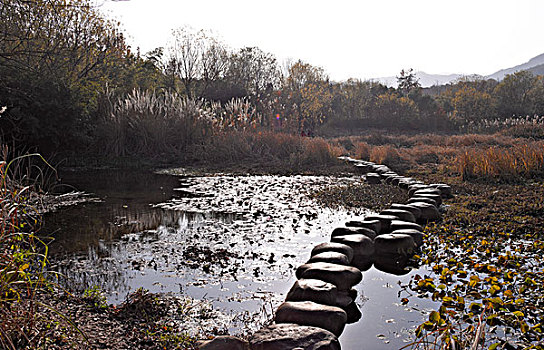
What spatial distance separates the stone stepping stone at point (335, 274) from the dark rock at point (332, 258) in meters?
0.14

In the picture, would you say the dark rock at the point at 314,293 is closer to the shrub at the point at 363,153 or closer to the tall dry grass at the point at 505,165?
the tall dry grass at the point at 505,165

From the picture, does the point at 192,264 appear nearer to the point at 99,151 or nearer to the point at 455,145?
the point at 99,151

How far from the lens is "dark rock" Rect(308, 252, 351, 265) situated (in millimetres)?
3188

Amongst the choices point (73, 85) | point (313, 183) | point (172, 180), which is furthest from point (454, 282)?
point (73, 85)

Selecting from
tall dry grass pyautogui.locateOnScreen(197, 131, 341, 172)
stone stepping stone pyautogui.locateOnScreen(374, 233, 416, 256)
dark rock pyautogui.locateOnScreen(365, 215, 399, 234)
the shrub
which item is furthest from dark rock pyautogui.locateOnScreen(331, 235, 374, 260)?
the shrub

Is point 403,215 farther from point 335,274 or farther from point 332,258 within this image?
point 335,274

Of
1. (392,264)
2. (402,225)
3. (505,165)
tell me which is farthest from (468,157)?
(392,264)

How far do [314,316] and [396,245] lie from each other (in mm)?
1752

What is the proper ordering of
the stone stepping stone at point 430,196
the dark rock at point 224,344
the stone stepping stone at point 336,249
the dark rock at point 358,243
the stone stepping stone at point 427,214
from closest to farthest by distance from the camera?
the dark rock at point 224,344, the stone stepping stone at point 336,249, the dark rock at point 358,243, the stone stepping stone at point 427,214, the stone stepping stone at point 430,196

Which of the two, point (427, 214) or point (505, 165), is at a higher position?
point (505, 165)

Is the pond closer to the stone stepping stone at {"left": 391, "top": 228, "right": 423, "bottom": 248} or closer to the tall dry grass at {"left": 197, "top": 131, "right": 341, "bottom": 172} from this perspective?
the stone stepping stone at {"left": 391, "top": 228, "right": 423, "bottom": 248}

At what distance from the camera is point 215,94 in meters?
22.2

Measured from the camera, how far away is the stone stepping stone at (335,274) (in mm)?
2908

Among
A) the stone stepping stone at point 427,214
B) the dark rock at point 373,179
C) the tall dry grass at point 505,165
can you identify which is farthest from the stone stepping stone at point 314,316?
the tall dry grass at point 505,165
